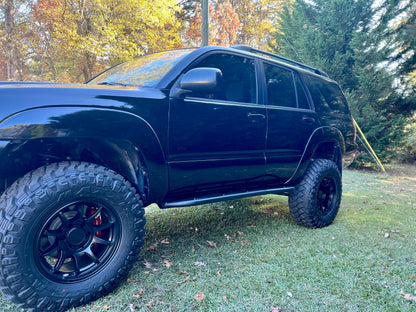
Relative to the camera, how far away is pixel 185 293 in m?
1.97

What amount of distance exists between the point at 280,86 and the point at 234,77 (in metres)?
0.68

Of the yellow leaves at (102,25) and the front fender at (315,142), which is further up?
the yellow leaves at (102,25)

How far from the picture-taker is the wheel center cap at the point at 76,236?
5.85 ft

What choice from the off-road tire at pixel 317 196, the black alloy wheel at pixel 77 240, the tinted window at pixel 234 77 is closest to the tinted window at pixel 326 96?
the off-road tire at pixel 317 196

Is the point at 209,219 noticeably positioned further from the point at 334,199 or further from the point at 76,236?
the point at 76,236

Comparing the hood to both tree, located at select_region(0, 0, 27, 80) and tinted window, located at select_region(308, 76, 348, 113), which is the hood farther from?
tree, located at select_region(0, 0, 27, 80)

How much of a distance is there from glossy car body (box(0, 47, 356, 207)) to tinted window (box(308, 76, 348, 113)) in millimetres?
86

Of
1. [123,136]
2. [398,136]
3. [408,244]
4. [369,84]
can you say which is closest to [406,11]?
[369,84]

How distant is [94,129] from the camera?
1.78 meters

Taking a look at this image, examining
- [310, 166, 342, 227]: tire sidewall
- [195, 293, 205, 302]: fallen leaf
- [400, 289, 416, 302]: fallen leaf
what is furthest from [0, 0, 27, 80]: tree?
[400, 289, 416, 302]: fallen leaf

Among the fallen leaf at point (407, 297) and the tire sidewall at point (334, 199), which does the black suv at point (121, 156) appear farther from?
the fallen leaf at point (407, 297)

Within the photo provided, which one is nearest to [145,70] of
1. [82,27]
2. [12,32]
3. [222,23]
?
[82,27]

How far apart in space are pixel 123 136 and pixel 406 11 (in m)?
10.9

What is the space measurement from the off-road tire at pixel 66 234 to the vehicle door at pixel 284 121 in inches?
61.4
